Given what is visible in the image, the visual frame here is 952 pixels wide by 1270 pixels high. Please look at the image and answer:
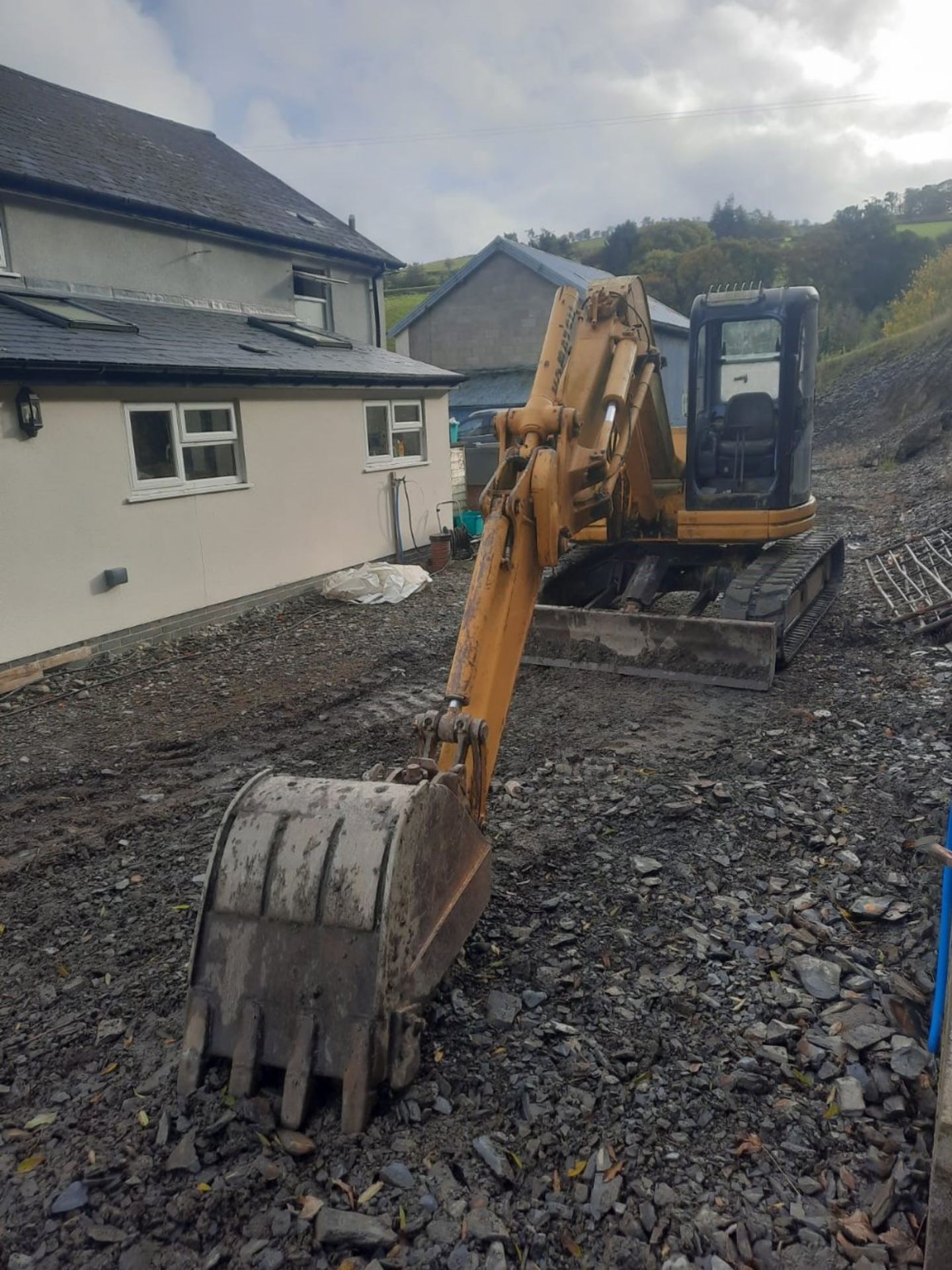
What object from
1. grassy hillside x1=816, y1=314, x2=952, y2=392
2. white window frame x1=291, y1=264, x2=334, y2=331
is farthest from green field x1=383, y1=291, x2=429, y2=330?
white window frame x1=291, y1=264, x2=334, y2=331

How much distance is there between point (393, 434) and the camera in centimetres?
1373

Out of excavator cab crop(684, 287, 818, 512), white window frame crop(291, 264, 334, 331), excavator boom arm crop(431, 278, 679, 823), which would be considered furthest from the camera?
white window frame crop(291, 264, 334, 331)

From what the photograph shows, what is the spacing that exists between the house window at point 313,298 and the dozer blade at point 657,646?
10.1 metres

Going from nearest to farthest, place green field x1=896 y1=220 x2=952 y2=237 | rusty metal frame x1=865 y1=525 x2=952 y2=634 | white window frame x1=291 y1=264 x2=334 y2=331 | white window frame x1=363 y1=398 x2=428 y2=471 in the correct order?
rusty metal frame x1=865 y1=525 x2=952 y2=634 < white window frame x1=363 y1=398 x2=428 y2=471 < white window frame x1=291 y1=264 x2=334 y2=331 < green field x1=896 y1=220 x2=952 y2=237

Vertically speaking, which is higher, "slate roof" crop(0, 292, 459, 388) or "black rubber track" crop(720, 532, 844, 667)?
"slate roof" crop(0, 292, 459, 388)

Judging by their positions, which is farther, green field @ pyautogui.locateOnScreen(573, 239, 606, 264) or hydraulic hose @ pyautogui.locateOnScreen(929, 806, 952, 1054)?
green field @ pyautogui.locateOnScreen(573, 239, 606, 264)

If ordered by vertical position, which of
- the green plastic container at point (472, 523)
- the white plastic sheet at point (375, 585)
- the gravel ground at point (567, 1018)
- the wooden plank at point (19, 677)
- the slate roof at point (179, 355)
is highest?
the slate roof at point (179, 355)

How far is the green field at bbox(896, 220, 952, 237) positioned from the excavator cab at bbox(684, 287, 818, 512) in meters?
44.6

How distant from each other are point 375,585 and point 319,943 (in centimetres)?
869

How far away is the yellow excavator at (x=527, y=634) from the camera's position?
277 cm

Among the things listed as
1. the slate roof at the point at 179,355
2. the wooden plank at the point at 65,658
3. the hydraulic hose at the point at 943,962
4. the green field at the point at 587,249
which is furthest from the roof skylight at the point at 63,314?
the green field at the point at 587,249

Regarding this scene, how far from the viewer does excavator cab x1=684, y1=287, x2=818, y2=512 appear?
7.81m

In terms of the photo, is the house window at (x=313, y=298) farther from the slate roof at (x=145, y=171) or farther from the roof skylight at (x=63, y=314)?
the roof skylight at (x=63, y=314)

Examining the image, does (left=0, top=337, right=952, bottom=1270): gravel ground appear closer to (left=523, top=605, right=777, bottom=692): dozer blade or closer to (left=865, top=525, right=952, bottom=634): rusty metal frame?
(left=523, top=605, right=777, bottom=692): dozer blade
